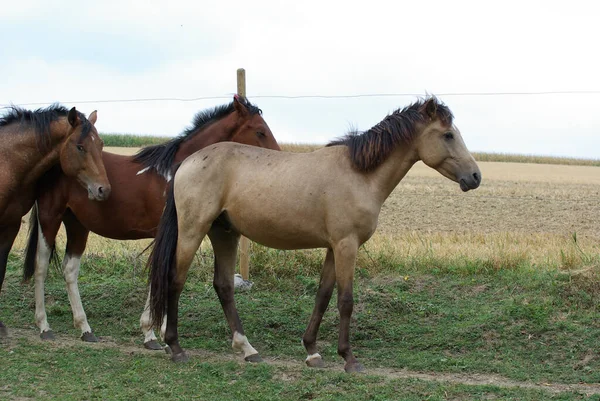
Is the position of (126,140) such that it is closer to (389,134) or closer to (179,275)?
(179,275)

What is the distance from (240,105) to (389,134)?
6.60 ft

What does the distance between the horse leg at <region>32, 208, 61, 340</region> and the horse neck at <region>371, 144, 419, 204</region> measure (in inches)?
140

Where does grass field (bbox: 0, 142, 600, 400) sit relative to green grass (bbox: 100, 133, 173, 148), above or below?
below

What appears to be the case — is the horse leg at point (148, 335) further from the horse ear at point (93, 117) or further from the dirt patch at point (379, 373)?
the horse ear at point (93, 117)

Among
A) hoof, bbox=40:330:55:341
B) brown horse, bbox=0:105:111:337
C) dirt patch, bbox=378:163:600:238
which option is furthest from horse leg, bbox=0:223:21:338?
dirt patch, bbox=378:163:600:238

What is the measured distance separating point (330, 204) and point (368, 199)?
1.12 ft

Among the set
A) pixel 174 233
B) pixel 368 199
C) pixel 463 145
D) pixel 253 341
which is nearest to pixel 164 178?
pixel 174 233

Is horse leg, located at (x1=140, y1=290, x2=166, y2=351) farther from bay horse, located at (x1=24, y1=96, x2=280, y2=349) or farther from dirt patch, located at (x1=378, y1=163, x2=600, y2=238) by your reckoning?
dirt patch, located at (x1=378, y1=163, x2=600, y2=238)

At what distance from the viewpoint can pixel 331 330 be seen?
7.71 metres

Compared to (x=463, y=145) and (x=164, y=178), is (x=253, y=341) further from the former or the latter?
(x=463, y=145)

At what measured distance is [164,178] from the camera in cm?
770

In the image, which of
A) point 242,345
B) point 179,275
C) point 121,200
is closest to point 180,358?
point 242,345

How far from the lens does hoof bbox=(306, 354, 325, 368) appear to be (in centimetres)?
648

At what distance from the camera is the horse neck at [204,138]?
25.8 feet
